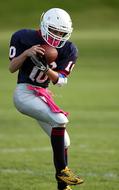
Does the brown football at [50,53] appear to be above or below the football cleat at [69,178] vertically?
above

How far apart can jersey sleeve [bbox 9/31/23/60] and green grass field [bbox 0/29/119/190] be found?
4.51 ft

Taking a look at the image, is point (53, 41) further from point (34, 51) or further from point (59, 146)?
point (59, 146)

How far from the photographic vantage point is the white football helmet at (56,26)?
22.2ft

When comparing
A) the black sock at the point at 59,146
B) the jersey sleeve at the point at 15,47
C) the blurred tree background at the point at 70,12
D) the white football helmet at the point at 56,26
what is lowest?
the blurred tree background at the point at 70,12

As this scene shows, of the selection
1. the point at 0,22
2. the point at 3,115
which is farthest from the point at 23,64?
the point at 0,22

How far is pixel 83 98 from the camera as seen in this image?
18109 millimetres

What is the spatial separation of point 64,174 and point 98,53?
Result: 108ft

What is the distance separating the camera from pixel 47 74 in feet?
22.1

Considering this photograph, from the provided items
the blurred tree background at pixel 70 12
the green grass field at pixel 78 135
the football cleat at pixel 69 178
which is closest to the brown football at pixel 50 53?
the football cleat at pixel 69 178

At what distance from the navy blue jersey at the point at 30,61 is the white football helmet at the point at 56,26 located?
18cm

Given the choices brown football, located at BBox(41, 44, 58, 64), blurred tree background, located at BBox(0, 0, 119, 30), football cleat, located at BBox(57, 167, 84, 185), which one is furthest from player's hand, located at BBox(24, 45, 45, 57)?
blurred tree background, located at BBox(0, 0, 119, 30)

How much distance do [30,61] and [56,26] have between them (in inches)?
19.1

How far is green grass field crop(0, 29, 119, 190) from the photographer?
771 centimetres

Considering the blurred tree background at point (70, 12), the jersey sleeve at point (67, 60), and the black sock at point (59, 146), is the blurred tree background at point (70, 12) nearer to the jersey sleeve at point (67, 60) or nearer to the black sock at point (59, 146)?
the jersey sleeve at point (67, 60)
